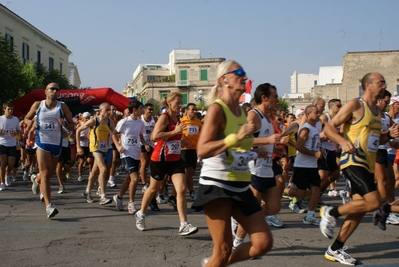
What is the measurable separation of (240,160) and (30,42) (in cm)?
5769

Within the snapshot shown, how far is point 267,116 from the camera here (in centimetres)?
647

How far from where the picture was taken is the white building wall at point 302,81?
109438 millimetres

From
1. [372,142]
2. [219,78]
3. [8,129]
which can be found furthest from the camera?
[8,129]

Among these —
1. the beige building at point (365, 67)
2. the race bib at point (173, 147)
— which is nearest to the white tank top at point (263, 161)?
the race bib at point (173, 147)

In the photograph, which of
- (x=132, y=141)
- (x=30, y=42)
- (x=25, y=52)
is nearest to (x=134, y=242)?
(x=132, y=141)

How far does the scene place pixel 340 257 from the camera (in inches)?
225

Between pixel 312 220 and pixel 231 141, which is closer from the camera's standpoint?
pixel 231 141

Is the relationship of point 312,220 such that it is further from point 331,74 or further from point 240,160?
point 331,74

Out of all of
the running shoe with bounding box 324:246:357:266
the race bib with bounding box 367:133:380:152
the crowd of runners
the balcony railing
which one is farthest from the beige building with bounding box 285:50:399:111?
the running shoe with bounding box 324:246:357:266

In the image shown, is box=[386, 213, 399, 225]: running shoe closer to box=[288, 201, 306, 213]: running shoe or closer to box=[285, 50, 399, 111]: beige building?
box=[288, 201, 306, 213]: running shoe

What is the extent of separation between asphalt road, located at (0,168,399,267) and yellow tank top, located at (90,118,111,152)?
1.31 meters

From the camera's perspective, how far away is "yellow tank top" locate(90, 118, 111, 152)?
1013 centimetres

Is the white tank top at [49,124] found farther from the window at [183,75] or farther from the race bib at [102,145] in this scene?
the window at [183,75]

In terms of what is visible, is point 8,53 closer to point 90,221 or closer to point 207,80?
point 90,221
